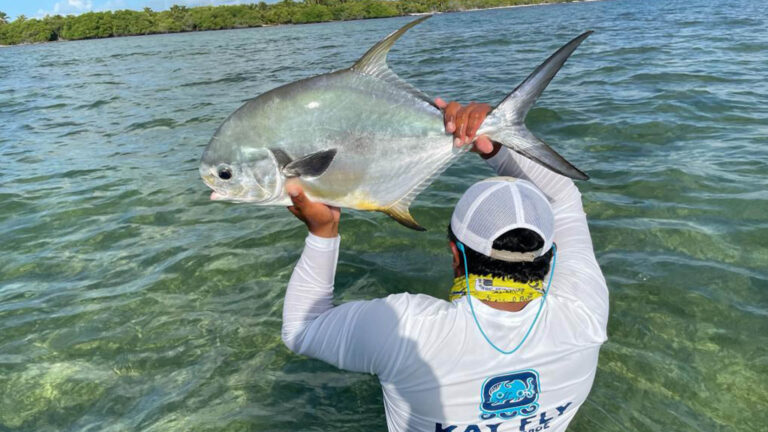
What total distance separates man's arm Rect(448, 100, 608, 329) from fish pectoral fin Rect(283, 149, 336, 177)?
58cm

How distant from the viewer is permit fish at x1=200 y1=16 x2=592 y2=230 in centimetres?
205

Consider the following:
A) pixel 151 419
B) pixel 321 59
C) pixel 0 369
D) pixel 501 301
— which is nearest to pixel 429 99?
pixel 501 301

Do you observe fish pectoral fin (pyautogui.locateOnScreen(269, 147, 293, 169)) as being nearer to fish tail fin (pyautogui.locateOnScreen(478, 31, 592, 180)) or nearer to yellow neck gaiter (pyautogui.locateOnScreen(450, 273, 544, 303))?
fish tail fin (pyautogui.locateOnScreen(478, 31, 592, 180))

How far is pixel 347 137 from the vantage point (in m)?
2.15

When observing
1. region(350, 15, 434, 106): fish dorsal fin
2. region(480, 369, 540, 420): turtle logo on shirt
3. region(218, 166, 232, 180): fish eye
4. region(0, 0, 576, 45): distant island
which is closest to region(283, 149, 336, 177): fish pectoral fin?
region(218, 166, 232, 180): fish eye

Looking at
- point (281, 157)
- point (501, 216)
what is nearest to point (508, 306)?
point (501, 216)

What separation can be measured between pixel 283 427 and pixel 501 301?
175 cm

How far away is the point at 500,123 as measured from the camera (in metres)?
2.06

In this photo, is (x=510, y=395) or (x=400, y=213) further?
(x=400, y=213)

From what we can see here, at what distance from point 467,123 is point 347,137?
522mm

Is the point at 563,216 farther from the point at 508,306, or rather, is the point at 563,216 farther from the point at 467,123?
the point at 508,306

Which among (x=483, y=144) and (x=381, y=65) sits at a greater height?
(x=381, y=65)

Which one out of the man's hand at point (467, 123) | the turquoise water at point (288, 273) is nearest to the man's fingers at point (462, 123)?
the man's hand at point (467, 123)

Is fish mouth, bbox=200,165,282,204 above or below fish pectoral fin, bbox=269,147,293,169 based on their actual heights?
below
